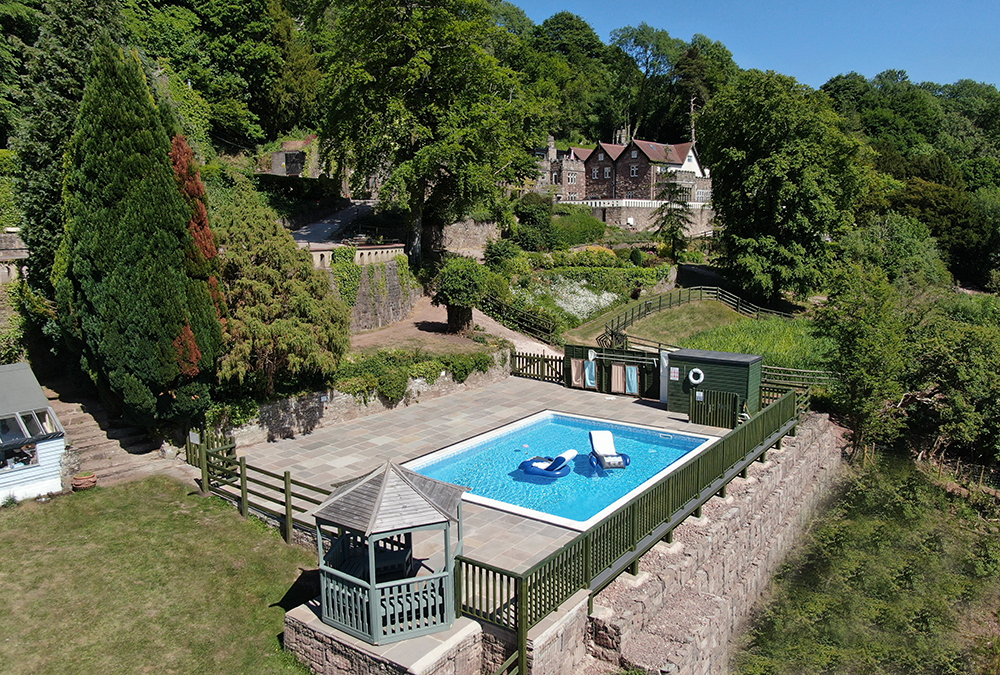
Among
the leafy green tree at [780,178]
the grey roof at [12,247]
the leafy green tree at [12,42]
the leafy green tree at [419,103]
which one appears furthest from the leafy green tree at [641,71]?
the grey roof at [12,247]

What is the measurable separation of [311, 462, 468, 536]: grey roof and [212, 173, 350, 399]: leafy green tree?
7.10 m

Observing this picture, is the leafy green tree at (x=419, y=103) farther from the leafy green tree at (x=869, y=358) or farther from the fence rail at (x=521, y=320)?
the leafy green tree at (x=869, y=358)

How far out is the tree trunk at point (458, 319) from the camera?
24938 mm

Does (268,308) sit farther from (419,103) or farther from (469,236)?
(469,236)

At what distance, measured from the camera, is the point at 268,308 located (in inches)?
591

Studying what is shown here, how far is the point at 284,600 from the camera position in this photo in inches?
398

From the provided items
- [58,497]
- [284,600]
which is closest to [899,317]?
[284,600]

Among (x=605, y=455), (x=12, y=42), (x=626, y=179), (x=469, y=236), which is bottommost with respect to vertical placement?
(x=605, y=455)

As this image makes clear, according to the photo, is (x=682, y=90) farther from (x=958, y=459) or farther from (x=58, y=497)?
(x=58, y=497)

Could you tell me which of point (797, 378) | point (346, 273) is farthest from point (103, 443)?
point (797, 378)

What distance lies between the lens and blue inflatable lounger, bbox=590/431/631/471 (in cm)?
1455

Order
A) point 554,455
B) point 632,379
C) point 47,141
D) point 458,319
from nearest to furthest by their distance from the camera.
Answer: point 47,141
point 554,455
point 632,379
point 458,319

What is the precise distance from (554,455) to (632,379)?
19.5ft

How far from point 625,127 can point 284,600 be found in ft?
256
